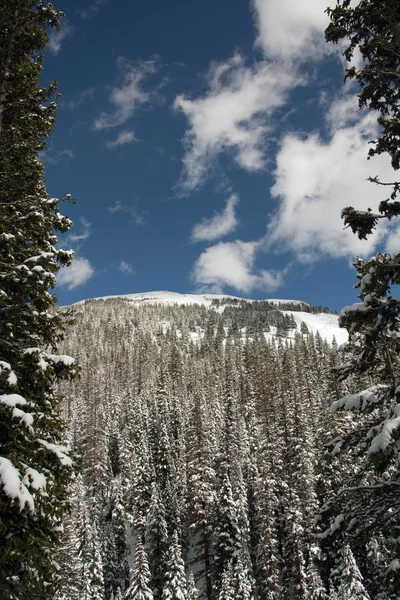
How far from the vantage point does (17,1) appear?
35.6 ft

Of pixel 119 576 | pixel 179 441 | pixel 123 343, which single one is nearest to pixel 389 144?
pixel 119 576

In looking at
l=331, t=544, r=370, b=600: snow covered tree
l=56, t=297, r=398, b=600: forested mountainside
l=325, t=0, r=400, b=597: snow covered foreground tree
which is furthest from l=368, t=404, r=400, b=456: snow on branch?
l=331, t=544, r=370, b=600: snow covered tree

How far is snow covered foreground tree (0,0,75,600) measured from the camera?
6.75 m

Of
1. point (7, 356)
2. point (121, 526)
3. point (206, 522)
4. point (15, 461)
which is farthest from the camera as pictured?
point (121, 526)

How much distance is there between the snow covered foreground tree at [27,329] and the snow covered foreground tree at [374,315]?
18.5 ft

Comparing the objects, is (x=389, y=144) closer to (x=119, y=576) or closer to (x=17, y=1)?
(x=17, y=1)

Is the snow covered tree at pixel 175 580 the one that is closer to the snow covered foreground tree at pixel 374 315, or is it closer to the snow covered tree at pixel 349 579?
the snow covered tree at pixel 349 579

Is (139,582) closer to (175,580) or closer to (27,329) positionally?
(175,580)

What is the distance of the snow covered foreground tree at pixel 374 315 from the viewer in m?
6.90

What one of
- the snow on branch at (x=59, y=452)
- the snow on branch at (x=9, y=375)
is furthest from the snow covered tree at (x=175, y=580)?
the snow on branch at (x=9, y=375)

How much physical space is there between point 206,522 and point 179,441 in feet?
85.4

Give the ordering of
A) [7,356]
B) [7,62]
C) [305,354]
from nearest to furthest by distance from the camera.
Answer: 1. [7,356]
2. [7,62]
3. [305,354]

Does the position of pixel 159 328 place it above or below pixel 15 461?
above

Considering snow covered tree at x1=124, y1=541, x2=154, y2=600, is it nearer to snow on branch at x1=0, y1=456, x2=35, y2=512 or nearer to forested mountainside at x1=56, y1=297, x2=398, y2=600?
forested mountainside at x1=56, y1=297, x2=398, y2=600
